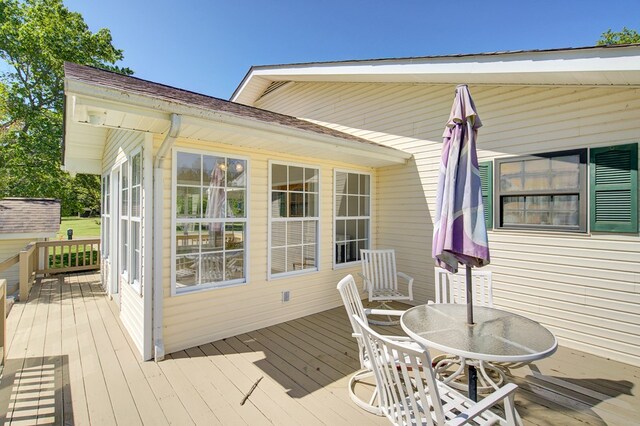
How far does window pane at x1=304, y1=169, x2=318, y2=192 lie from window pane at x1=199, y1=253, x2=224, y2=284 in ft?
5.74

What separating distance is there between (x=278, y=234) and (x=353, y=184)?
1864mm

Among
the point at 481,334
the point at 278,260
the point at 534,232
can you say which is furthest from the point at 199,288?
the point at 534,232

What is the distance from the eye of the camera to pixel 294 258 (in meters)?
4.66

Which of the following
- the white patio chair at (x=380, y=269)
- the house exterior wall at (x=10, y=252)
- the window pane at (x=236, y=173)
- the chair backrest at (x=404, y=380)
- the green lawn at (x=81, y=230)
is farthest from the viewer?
the green lawn at (x=81, y=230)

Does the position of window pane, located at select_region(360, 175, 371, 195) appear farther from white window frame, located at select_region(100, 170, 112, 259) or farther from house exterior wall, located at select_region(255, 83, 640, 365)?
white window frame, located at select_region(100, 170, 112, 259)

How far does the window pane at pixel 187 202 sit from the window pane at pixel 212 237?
21 centimetres

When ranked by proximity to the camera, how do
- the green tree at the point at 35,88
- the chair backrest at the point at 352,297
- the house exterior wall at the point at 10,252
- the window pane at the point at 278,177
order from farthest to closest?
the green tree at the point at 35,88
the house exterior wall at the point at 10,252
the window pane at the point at 278,177
the chair backrest at the point at 352,297

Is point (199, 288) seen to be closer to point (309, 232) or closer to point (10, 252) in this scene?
point (309, 232)

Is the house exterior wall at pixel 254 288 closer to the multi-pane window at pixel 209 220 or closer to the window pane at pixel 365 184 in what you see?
the multi-pane window at pixel 209 220

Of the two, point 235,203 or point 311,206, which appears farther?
point 311,206

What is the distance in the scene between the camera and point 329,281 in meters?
5.05

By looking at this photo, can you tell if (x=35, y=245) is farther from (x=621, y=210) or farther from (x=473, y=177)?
(x=621, y=210)

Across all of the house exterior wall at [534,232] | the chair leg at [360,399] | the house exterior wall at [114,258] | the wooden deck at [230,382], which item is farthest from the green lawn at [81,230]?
the chair leg at [360,399]

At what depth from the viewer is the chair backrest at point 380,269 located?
16.2ft
